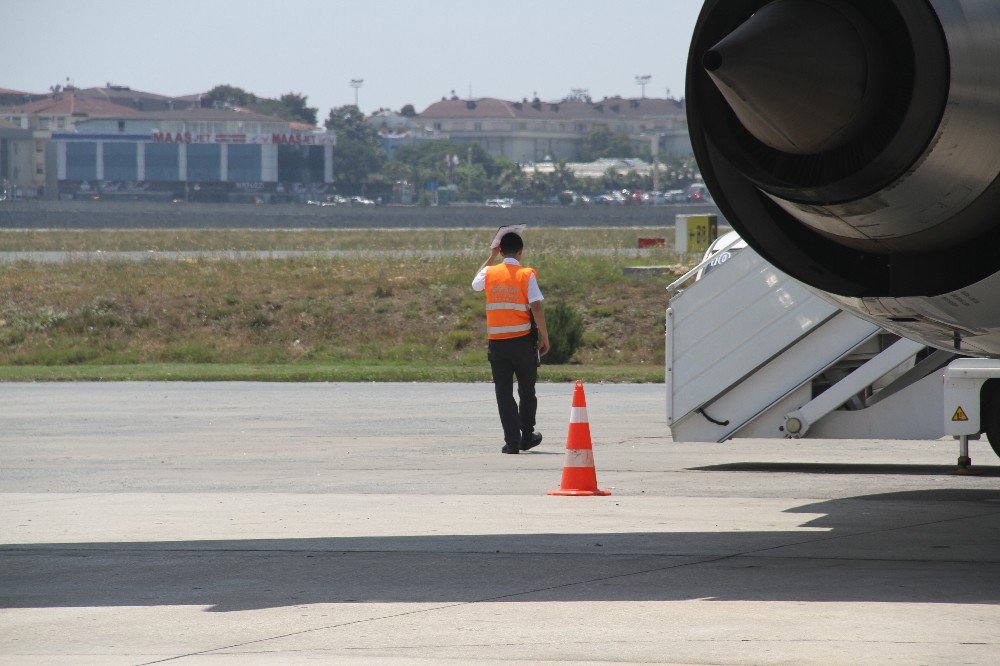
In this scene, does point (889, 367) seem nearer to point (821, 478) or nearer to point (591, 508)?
point (821, 478)

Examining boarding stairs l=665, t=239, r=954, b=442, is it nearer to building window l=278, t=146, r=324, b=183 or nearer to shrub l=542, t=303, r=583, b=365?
shrub l=542, t=303, r=583, b=365

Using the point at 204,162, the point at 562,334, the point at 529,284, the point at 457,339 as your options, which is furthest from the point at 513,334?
the point at 204,162

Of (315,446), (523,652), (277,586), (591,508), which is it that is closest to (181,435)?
(315,446)

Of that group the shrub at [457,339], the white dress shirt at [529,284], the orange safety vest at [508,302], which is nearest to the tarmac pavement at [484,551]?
the orange safety vest at [508,302]

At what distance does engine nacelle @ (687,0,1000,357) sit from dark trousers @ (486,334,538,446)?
6.91m

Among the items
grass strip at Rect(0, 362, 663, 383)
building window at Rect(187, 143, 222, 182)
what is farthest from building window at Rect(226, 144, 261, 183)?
grass strip at Rect(0, 362, 663, 383)

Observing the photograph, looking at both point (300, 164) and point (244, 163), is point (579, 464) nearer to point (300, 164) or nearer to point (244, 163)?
point (244, 163)

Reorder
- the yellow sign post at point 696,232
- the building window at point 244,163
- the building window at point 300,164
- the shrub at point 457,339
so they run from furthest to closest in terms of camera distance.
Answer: the building window at point 300,164, the building window at point 244,163, the yellow sign post at point 696,232, the shrub at point 457,339

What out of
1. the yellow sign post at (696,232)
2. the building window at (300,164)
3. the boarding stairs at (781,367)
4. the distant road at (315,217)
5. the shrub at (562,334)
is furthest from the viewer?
the building window at (300,164)

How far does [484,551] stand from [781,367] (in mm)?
4322

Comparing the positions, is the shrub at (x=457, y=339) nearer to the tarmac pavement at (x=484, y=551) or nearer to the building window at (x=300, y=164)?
the tarmac pavement at (x=484, y=551)

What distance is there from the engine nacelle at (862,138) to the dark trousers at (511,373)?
22.7ft

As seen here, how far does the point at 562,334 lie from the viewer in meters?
26.8

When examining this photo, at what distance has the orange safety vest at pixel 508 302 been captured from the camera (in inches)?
530
